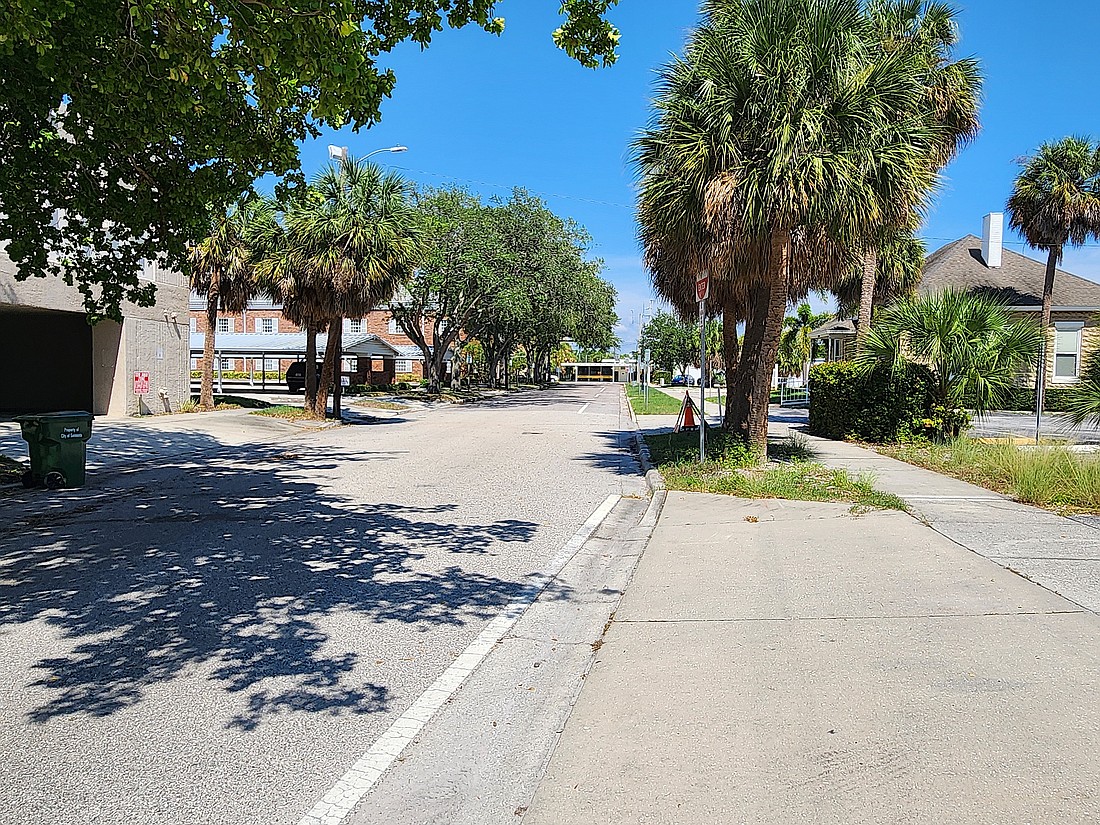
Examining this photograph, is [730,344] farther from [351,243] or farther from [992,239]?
[992,239]

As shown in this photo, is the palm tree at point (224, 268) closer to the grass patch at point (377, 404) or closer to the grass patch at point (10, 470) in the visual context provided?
the grass patch at point (377, 404)

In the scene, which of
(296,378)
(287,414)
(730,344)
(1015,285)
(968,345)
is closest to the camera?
(968,345)

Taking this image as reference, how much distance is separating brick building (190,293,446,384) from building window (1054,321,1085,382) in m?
38.4

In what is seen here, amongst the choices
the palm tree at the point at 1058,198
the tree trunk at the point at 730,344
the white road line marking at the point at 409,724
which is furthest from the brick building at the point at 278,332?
the white road line marking at the point at 409,724

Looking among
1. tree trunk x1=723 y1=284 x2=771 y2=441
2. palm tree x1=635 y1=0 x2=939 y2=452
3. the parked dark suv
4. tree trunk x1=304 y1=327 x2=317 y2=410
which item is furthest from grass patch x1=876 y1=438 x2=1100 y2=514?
the parked dark suv

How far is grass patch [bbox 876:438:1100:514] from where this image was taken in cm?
997

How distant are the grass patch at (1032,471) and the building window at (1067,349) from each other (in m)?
22.5

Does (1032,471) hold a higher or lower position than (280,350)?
lower

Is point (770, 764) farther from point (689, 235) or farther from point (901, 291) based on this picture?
point (901, 291)

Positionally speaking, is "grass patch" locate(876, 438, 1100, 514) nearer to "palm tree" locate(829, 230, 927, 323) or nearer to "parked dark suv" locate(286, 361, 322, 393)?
"palm tree" locate(829, 230, 927, 323)

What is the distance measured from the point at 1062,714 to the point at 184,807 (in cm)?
396

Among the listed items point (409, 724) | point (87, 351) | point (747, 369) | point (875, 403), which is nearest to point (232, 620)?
point (409, 724)

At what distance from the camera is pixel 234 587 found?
6660 mm

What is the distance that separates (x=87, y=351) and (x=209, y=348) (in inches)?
142
